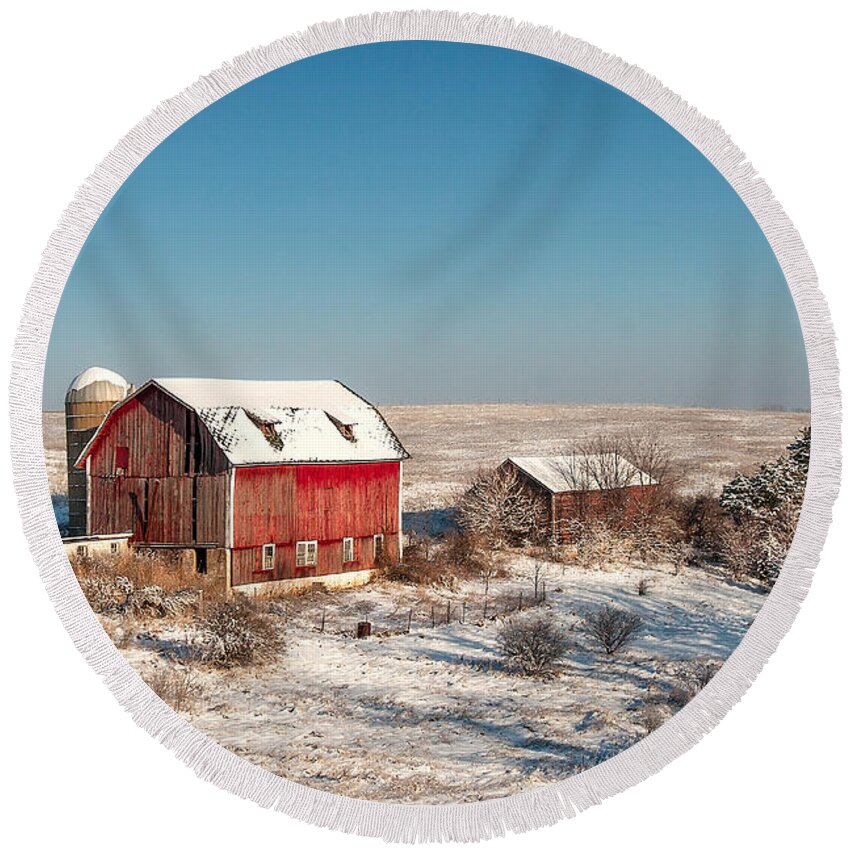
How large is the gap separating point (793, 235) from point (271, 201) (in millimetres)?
2194

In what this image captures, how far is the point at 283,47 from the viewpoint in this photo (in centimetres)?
482

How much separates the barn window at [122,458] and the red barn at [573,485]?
160cm

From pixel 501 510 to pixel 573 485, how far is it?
0.32m

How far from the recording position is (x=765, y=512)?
16.1ft

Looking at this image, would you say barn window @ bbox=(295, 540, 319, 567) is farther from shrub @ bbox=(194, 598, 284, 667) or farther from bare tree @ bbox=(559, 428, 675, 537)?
bare tree @ bbox=(559, 428, 675, 537)

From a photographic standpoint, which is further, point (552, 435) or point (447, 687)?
point (552, 435)

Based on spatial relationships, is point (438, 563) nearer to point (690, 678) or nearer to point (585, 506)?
point (585, 506)

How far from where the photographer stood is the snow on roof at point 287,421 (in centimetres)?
475

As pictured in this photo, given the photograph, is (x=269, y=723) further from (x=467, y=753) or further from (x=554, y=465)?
(x=554, y=465)

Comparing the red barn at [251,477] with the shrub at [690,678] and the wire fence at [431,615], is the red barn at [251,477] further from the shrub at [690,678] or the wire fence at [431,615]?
the shrub at [690,678]

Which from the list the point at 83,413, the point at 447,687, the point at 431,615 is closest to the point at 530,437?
the point at 431,615

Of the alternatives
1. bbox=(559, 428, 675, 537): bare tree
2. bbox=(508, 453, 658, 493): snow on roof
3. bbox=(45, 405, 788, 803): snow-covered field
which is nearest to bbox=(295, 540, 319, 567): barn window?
bbox=(45, 405, 788, 803): snow-covered field

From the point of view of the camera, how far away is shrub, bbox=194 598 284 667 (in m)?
4.72

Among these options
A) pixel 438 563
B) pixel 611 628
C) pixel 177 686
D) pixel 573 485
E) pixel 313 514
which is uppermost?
pixel 573 485
